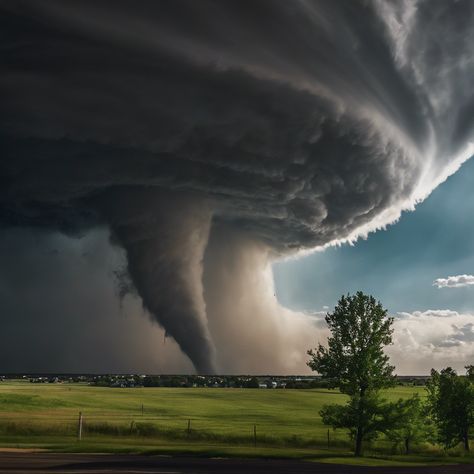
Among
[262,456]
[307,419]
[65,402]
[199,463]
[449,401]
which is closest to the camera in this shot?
[199,463]

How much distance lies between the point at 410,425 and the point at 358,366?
21.1 ft

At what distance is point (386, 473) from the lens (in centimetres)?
2297

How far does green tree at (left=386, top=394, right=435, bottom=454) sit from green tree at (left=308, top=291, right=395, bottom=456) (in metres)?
0.76

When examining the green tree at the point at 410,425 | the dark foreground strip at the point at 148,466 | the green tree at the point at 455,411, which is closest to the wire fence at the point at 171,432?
the green tree at the point at 410,425

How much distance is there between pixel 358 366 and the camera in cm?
3406

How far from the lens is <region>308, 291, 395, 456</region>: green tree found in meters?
33.6

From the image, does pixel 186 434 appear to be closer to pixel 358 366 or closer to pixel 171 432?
pixel 171 432

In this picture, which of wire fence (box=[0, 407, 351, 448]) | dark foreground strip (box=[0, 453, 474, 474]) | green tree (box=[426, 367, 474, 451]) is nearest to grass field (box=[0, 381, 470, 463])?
wire fence (box=[0, 407, 351, 448])

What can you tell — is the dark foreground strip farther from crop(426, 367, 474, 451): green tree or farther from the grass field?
crop(426, 367, 474, 451): green tree

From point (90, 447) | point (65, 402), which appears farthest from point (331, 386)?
point (65, 402)

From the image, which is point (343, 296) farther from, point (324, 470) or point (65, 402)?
point (65, 402)

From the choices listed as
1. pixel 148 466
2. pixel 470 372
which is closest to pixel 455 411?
pixel 470 372

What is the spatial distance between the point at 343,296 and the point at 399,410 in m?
8.47

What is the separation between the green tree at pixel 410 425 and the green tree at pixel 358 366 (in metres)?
0.76
